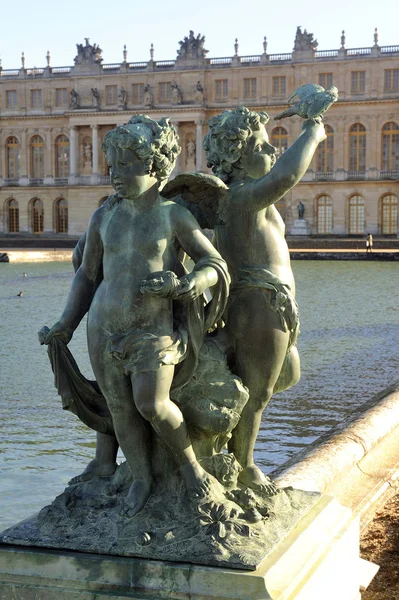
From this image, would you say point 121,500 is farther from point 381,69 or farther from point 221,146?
point 381,69

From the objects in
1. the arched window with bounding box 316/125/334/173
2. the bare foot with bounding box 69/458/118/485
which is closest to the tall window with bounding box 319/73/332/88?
the arched window with bounding box 316/125/334/173

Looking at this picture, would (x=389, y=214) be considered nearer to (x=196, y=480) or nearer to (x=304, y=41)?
(x=304, y=41)

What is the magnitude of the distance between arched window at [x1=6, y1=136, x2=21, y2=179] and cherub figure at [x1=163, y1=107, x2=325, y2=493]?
63.7 m

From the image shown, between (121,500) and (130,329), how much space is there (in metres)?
0.57

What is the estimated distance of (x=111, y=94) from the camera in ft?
205

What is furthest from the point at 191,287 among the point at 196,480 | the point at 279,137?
the point at 279,137

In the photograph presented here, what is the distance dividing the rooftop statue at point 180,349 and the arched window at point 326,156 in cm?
5615

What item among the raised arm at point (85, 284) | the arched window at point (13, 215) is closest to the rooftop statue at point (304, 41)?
the arched window at point (13, 215)

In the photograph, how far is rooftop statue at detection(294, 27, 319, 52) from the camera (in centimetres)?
5822

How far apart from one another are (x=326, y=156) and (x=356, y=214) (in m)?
4.24

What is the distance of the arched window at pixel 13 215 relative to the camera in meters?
65.3

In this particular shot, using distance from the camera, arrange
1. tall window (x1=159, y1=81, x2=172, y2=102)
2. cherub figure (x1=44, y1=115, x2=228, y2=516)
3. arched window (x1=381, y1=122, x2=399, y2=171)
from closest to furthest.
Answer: cherub figure (x1=44, y1=115, x2=228, y2=516) → arched window (x1=381, y1=122, x2=399, y2=171) → tall window (x1=159, y1=81, x2=172, y2=102)

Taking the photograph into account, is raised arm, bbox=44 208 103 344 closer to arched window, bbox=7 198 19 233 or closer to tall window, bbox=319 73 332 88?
tall window, bbox=319 73 332 88

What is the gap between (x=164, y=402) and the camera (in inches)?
114
